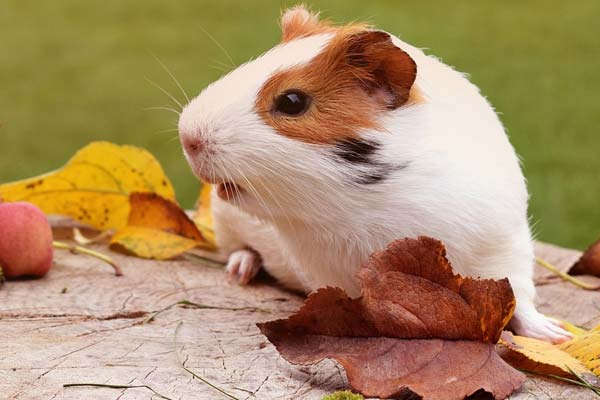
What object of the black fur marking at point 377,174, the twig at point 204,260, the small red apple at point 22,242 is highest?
the black fur marking at point 377,174

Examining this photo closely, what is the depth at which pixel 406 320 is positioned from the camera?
2213mm

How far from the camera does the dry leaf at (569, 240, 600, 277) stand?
3512mm

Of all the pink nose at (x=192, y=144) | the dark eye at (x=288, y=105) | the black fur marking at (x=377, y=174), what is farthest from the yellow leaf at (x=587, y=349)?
the pink nose at (x=192, y=144)

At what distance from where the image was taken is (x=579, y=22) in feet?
27.8

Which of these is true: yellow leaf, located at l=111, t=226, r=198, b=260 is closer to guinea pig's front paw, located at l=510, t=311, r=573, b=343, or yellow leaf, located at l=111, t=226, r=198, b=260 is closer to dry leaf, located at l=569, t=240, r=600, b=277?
guinea pig's front paw, located at l=510, t=311, r=573, b=343

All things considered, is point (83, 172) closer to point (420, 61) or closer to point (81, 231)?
point (81, 231)

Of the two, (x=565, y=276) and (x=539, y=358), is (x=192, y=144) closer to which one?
(x=539, y=358)

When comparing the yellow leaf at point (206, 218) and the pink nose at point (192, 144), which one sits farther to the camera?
the yellow leaf at point (206, 218)

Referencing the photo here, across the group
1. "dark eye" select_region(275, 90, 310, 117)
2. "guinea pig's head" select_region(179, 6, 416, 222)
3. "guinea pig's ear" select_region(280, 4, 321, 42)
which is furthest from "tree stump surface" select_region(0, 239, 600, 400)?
"guinea pig's ear" select_region(280, 4, 321, 42)

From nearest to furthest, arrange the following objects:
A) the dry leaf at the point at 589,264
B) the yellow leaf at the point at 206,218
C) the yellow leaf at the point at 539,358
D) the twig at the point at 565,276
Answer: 1. the yellow leaf at the point at 539,358
2. the twig at the point at 565,276
3. the dry leaf at the point at 589,264
4. the yellow leaf at the point at 206,218

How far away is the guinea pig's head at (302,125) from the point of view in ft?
7.53

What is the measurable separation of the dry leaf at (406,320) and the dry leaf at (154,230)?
1.37 meters

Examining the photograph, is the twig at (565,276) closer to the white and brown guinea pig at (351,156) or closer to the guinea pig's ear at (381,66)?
the white and brown guinea pig at (351,156)

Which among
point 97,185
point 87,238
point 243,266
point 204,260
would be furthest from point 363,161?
point 87,238
